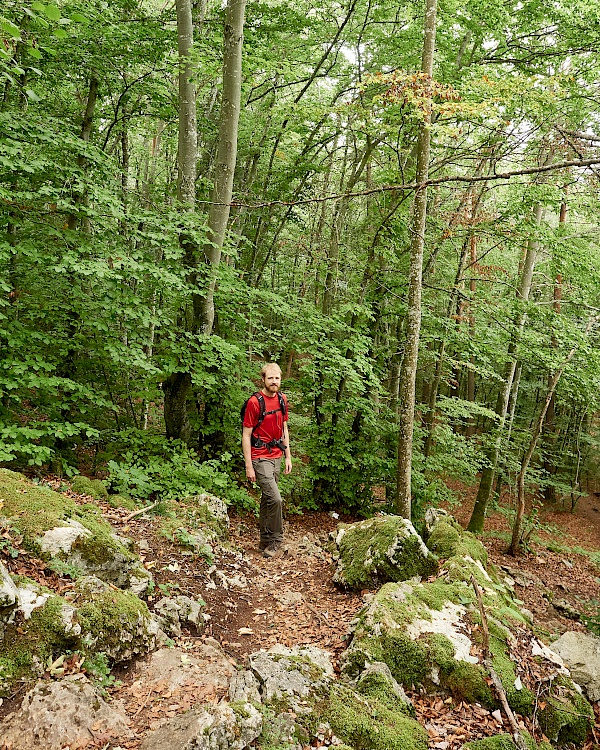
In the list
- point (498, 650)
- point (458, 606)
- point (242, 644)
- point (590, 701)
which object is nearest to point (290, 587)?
point (242, 644)

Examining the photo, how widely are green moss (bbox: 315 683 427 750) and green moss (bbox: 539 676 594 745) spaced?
1344 mm

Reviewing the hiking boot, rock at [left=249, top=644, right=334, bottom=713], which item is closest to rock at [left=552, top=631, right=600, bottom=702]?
rock at [left=249, top=644, right=334, bottom=713]

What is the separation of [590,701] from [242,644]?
11.2 feet

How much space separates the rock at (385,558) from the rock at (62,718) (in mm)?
3108

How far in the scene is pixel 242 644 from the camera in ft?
13.4

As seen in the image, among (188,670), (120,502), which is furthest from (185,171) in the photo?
(188,670)

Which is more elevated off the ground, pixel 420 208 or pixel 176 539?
pixel 420 208

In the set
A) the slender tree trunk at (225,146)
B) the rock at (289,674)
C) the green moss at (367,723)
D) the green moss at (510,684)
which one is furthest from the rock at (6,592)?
the slender tree trunk at (225,146)

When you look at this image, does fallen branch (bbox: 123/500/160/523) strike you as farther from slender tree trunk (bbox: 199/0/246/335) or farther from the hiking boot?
slender tree trunk (bbox: 199/0/246/335)

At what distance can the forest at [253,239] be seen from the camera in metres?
5.69

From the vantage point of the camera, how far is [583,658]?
4.84m

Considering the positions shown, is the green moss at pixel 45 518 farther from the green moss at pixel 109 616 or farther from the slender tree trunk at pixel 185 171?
the slender tree trunk at pixel 185 171

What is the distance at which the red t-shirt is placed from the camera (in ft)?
19.3

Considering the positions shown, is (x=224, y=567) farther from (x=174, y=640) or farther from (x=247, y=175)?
(x=247, y=175)
